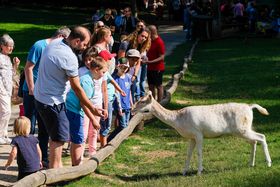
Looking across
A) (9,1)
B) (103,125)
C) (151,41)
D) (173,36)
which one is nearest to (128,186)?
(103,125)

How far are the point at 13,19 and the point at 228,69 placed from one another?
2145 centimetres

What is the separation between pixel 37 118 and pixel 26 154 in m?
1.20

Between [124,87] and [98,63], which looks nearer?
[98,63]

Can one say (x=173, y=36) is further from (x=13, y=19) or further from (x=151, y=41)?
(x=151, y=41)

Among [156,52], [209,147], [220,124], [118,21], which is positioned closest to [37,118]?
[220,124]

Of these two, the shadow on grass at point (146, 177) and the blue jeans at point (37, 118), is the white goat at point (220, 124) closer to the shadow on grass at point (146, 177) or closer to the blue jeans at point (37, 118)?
the shadow on grass at point (146, 177)

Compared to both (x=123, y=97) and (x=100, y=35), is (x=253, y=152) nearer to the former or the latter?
(x=100, y=35)

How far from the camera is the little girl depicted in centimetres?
909

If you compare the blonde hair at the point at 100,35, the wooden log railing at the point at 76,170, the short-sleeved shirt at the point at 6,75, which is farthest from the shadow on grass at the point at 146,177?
the short-sleeved shirt at the point at 6,75

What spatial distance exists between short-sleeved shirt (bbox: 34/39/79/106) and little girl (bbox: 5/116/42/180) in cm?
43

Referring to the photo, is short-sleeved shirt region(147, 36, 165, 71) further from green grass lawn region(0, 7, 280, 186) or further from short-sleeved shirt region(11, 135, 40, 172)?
short-sleeved shirt region(11, 135, 40, 172)

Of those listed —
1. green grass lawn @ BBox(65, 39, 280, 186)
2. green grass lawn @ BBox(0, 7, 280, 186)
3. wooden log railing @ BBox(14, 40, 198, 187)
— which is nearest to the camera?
wooden log railing @ BBox(14, 40, 198, 187)

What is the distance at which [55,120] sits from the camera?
29.6 ft

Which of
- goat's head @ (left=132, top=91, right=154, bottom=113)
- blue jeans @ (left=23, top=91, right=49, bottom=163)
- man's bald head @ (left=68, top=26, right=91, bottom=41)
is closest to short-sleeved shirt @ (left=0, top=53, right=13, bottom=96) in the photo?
blue jeans @ (left=23, top=91, right=49, bottom=163)
